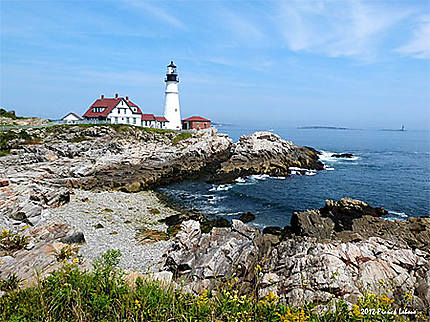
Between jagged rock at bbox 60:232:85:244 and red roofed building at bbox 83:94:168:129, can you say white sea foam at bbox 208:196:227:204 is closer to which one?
jagged rock at bbox 60:232:85:244

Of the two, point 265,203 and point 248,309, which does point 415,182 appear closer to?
point 265,203

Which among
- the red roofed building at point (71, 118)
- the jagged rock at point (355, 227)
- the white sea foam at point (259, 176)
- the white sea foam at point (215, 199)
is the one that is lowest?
the white sea foam at point (215, 199)

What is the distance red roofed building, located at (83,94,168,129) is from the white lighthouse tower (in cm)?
357

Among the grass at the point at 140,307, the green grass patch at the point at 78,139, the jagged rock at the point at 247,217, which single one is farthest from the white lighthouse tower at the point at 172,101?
the grass at the point at 140,307

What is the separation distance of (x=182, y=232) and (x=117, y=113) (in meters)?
52.5

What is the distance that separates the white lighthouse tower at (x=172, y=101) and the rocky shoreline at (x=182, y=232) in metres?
23.8

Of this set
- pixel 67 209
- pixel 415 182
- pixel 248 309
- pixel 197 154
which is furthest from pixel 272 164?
pixel 248 309

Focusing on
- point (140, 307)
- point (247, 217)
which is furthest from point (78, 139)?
point (140, 307)

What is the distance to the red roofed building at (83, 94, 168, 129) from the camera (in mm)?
60375

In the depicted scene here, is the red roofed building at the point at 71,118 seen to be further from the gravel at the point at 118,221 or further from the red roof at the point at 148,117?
the gravel at the point at 118,221

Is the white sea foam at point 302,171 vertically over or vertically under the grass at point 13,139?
under

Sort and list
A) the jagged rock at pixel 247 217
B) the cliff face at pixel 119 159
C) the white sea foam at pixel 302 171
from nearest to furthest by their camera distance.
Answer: the jagged rock at pixel 247 217, the cliff face at pixel 119 159, the white sea foam at pixel 302 171

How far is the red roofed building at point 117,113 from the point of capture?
60.4 metres

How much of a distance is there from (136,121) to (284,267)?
58259 millimetres
